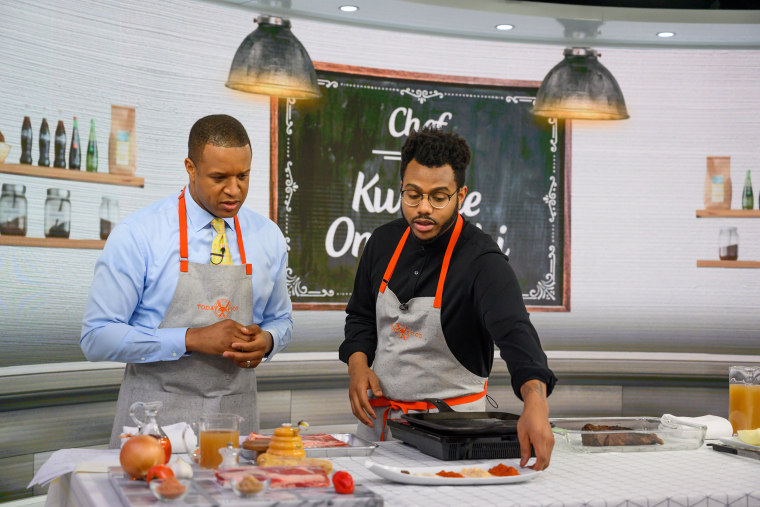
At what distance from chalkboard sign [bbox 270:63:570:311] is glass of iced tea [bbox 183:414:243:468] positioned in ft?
8.77

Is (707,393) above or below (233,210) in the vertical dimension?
below

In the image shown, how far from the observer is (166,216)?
10.3 ft

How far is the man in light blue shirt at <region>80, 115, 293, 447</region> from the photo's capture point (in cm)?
294

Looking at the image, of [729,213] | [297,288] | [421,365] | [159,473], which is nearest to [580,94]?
[729,213]

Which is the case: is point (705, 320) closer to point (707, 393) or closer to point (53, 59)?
point (707, 393)

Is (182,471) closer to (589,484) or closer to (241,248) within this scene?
(589,484)

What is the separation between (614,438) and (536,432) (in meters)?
0.46

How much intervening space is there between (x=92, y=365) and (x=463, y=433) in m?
2.25

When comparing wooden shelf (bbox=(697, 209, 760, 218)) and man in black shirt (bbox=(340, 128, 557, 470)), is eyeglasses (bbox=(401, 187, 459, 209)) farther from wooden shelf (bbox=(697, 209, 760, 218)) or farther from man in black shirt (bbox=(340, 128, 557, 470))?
wooden shelf (bbox=(697, 209, 760, 218))

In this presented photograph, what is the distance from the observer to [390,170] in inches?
201

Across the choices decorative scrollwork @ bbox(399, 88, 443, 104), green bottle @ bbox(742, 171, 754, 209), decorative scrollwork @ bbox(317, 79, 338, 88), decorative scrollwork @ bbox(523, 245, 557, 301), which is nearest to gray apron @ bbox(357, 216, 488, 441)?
decorative scrollwork @ bbox(317, 79, 338, 88)

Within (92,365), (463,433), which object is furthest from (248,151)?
(92,365)

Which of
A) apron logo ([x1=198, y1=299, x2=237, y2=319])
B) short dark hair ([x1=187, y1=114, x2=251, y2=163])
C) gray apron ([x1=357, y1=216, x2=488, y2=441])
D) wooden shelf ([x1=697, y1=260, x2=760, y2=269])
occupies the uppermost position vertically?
short dark hair ([x1=187, y1=114, x2=251, y2=163])

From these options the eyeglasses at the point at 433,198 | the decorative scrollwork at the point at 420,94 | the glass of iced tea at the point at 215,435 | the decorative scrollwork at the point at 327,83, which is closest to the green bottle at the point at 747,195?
the decorative scrollwork at the point at 420,94
